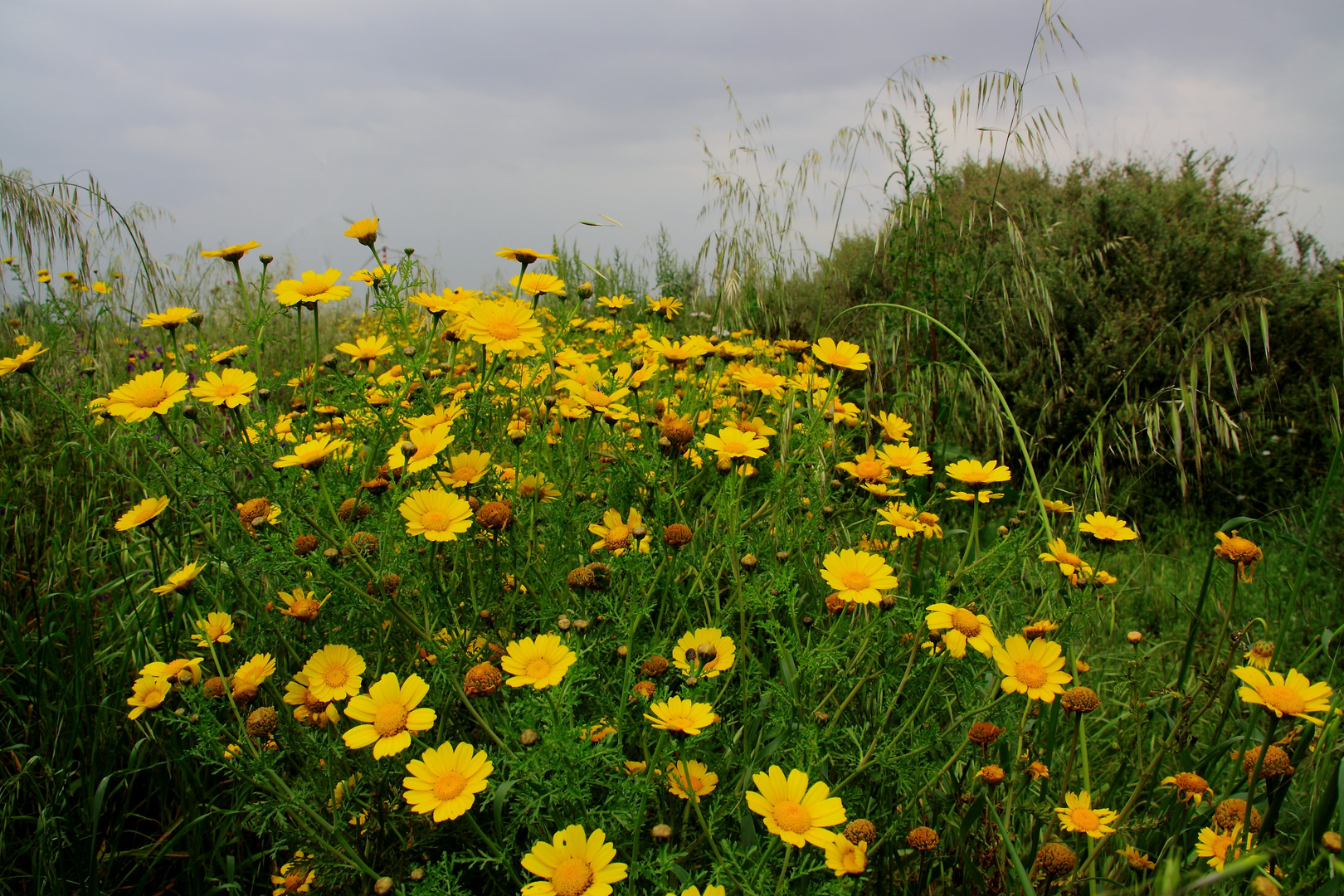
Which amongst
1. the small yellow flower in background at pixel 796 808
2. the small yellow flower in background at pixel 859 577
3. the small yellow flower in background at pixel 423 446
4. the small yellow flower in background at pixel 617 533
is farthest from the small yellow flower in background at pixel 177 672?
the small yellow flower in background at pixel 859 577

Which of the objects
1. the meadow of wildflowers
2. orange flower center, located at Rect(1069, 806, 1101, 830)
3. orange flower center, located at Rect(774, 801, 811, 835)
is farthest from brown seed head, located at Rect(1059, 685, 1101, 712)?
orange flower center, located at Rect(774, 801, 811, 835)

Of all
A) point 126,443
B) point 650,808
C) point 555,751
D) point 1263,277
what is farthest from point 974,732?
point 1263,277

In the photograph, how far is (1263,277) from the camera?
12.7 feet

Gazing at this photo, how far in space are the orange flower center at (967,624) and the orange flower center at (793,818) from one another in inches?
15.7

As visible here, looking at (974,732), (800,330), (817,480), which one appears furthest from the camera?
(800,330)

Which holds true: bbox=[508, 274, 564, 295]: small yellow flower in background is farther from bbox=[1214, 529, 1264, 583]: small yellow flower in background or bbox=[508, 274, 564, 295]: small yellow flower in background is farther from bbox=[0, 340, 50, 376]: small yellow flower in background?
bbox=[1214, 529, 1264, 583]: small yellow flower in background

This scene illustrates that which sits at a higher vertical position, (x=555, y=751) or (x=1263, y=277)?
(x=1263, y=277)

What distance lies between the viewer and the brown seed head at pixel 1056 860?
100cm

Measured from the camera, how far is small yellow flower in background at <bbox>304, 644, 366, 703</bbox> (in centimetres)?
108

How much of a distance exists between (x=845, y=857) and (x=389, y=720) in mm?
639

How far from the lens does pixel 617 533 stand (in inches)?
50.6

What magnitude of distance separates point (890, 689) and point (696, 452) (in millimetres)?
634

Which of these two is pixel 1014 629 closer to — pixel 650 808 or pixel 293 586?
pixel 650 808

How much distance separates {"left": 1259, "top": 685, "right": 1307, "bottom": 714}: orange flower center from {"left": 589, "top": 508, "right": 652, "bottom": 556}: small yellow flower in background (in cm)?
89
